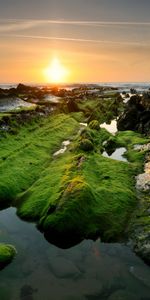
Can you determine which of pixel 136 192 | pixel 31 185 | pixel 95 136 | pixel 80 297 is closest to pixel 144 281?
pixel 80 297

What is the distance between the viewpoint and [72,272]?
83.3 feet

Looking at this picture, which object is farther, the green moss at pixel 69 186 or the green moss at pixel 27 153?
the green moss at pixel 27 153

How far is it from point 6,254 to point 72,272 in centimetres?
493

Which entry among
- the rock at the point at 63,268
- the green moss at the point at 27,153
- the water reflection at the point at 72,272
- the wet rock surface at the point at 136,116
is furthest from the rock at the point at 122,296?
the wet rock surface at the point at 136,116

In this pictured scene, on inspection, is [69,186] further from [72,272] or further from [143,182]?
[72,272]

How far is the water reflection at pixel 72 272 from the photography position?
22984 mm

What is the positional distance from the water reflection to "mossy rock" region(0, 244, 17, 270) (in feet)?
1.33

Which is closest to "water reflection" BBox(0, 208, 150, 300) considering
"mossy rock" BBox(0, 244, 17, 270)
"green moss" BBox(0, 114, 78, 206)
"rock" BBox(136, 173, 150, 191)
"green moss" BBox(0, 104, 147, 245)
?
"mossy rock" BBox(0, 244, 17, 270)

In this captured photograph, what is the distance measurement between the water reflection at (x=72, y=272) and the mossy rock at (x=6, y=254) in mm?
404

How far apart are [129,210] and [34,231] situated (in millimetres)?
8503

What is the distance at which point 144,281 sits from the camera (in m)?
24.2

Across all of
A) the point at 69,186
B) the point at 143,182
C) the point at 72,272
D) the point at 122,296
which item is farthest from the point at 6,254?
the point at 143,182

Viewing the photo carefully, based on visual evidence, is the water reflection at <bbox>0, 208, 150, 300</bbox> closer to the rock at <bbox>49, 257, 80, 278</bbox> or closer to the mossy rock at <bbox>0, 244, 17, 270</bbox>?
the rock at <bbox>49, 257, 80, 278</bbox>

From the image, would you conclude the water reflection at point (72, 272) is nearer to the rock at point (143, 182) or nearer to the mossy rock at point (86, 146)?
the rock at point (143, 182)
